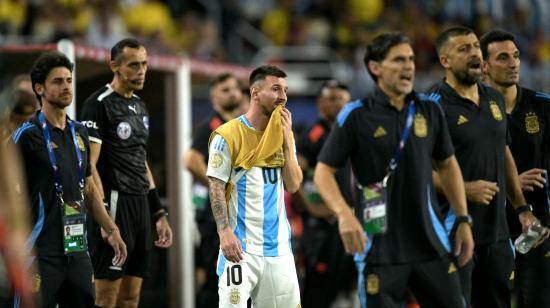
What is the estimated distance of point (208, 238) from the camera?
36.6 ft

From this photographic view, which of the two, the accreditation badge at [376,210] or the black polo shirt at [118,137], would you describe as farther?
the black polo shirt at [118,137]

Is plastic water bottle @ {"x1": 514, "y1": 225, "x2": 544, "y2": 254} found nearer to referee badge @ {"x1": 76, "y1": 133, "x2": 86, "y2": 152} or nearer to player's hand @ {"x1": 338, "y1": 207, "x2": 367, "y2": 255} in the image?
player's hand @ {"x1": 338, "y1": 207, "x2": 367, "y2": 255}

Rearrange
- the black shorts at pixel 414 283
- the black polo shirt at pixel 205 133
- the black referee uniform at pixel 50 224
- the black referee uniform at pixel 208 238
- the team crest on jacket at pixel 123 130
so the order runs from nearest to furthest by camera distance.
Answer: the black shorts at pixel 414 283 < the black referee uniform at pixel 50 224 < the team crest on jacket at pixel 123 130 < the black referee uniform at pixel 208 238 < the black polo shirt at pixel 205 133

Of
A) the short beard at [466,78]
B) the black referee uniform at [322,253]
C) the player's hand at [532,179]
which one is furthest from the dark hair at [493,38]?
the black referee uniform at [322,253]

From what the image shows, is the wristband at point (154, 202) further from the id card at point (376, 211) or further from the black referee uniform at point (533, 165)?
the black referee uniform at point (533, 165)

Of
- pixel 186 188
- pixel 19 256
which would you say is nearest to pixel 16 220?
pixel 19 256

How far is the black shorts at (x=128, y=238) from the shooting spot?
346 inches

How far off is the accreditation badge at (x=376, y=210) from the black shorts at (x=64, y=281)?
81.0 inches

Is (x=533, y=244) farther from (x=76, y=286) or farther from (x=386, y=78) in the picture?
(x=76, y=286)

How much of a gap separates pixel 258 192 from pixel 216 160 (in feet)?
1.22

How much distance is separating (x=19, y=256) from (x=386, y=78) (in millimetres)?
3629

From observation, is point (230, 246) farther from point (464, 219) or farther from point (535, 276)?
point (535, 276)

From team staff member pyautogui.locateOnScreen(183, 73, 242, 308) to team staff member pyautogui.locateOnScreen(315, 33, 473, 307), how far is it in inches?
136

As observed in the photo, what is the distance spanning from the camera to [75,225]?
25.6ft
